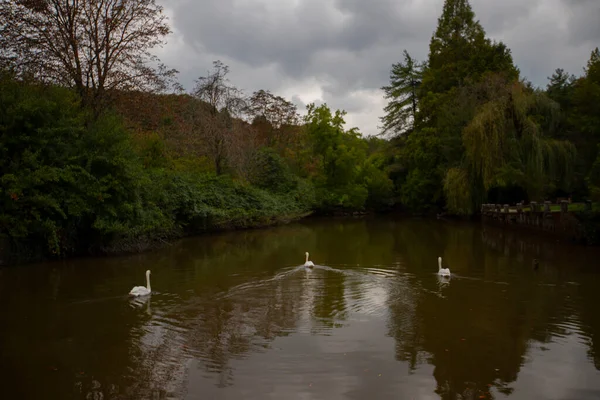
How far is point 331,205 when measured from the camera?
4875 centimetres

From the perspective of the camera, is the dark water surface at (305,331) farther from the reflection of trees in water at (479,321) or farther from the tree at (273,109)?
the tree at (273,109)

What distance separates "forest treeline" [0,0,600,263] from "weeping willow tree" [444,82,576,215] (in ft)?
0.28

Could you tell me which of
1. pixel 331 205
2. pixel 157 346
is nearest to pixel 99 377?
pixel 157 346

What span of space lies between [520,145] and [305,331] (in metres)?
22.7

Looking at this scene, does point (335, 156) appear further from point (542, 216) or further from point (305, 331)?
point (305, 331)

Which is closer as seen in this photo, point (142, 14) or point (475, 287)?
point (475, 287)

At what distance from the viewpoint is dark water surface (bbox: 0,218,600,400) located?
6.55m

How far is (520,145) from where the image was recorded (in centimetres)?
2703

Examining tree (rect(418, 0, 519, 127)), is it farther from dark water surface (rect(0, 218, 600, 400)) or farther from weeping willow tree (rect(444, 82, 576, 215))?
dark water surface (rect(0, 218, 600, 400))

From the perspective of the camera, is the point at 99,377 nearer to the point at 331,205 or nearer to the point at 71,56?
the point at 71,56

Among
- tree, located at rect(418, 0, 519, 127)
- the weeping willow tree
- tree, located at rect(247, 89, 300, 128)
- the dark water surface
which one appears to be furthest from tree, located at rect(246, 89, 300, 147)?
the dark water surface

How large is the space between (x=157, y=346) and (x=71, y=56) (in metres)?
16.9

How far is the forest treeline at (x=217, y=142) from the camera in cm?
1738

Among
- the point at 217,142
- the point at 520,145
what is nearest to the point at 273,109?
the point at 217,142
